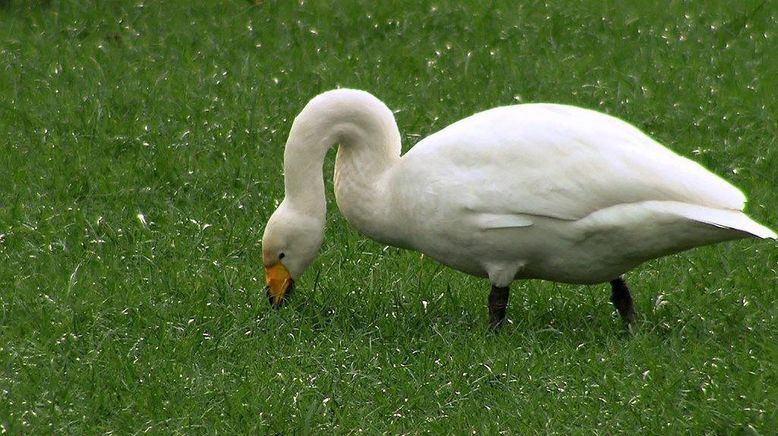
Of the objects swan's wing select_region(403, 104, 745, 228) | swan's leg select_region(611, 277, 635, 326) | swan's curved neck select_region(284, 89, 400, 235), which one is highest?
swan's wing select_region(403, 104, 745, 228)

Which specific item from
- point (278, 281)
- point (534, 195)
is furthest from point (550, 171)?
point (278, 281)

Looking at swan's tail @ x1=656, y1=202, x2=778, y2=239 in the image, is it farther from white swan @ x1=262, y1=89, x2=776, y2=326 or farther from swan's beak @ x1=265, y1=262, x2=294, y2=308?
swan's beak @ x1=265, y1=262, x2=294, y2=308

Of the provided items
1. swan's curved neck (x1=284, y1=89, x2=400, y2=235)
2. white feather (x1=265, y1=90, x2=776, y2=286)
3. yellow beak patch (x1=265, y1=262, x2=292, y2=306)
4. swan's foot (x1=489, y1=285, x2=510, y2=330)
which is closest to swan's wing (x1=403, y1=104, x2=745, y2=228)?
white feather (x1=265, y1=90, x2=776, y2=286)

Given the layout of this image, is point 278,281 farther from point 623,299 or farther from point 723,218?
point 723,218

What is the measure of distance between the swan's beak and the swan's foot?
0.93 meters

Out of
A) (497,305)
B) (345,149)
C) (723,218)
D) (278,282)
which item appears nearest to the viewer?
(723,218)

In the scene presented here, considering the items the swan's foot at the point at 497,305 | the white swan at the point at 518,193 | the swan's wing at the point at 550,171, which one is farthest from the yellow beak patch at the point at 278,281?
the swan's foot at the point at 497,305

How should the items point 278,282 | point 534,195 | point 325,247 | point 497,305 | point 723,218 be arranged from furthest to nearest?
point 325,247
point 278,282
point 497,305
point 534,195
point 723,218

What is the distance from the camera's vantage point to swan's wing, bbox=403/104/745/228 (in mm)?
6082

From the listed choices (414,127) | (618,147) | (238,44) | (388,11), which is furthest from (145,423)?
(388,11)

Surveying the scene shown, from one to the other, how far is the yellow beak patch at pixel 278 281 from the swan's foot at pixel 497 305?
3.06 feet

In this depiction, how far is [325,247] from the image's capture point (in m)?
7.76

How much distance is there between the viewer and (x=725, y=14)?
1154cm

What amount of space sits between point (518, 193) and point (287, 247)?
1179 millimetres
